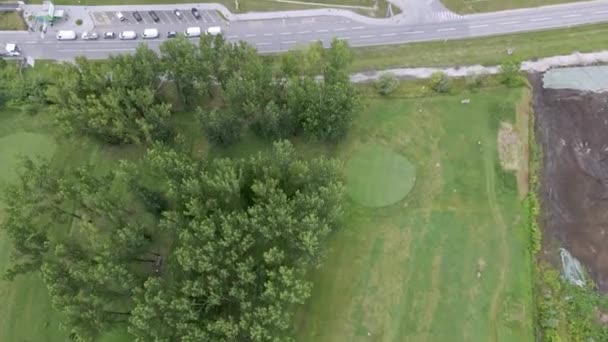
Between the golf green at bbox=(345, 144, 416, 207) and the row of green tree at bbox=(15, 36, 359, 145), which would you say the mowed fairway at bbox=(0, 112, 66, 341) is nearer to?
the row of green tree at bbox=(15, 36, 359, 145)

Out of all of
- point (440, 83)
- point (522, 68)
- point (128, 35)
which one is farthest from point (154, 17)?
point (522, 68)

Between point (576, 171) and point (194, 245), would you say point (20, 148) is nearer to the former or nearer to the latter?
point (194, 245)

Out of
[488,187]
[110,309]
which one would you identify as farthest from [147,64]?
[488,187]

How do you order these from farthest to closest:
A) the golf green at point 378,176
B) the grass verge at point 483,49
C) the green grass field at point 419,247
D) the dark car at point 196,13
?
the dark car at point 196,13, the grass verge at point 483,49, the golf green at point 378,176, the green grass field at point 419,247

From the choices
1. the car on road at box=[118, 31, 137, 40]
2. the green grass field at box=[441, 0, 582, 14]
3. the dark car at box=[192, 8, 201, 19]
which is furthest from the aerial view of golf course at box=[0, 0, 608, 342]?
the dark car at box=[192, 8, 201, 19]

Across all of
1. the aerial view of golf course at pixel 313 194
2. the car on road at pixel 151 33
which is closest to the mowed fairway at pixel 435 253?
the aerial view of golf course at pixel 313 194

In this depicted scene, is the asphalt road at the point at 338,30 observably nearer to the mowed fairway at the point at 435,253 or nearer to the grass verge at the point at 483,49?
the grass verge at the point at 483,49
